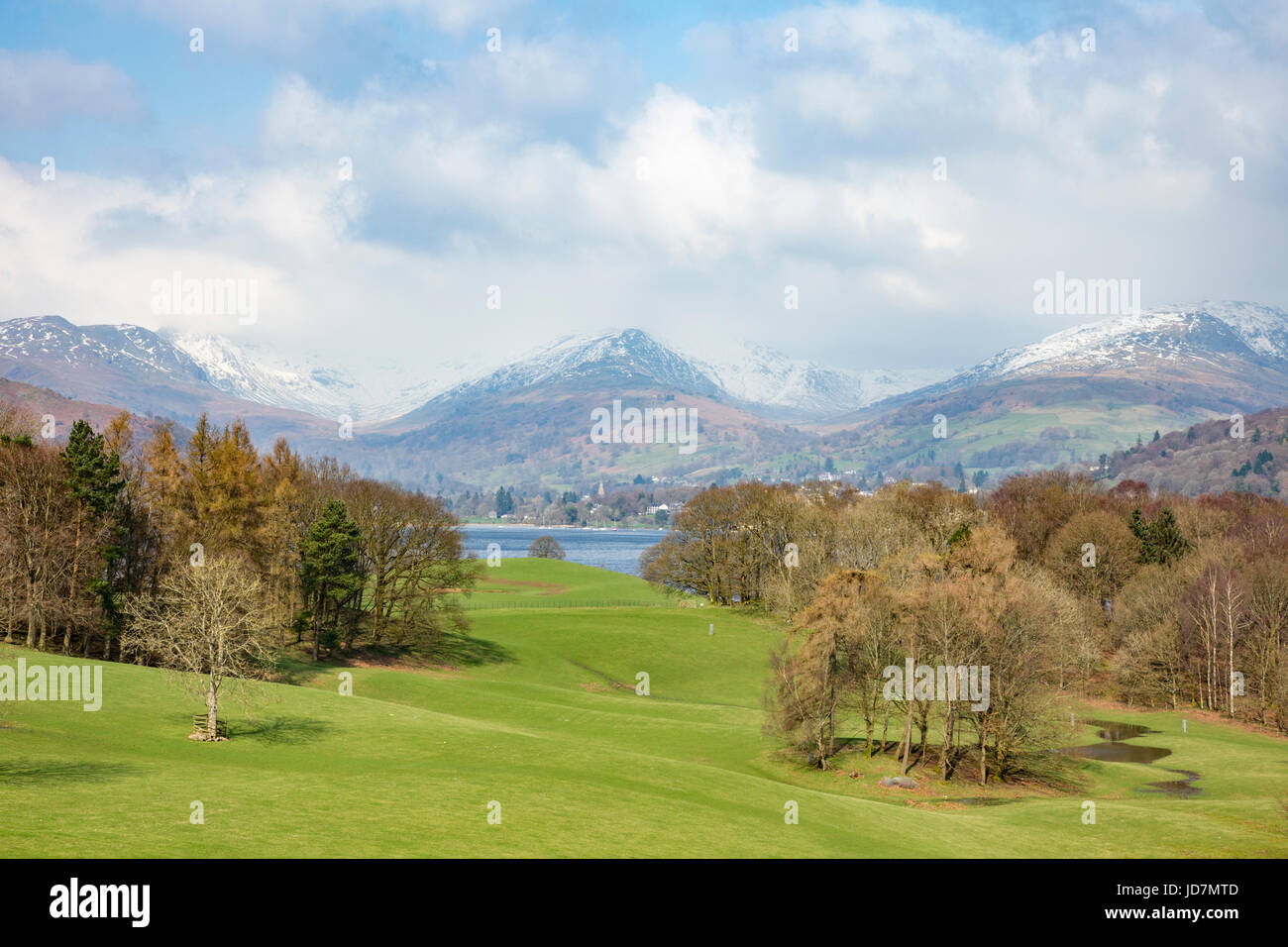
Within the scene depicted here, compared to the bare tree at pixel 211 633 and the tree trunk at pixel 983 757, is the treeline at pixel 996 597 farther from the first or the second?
the bare tree at pixel 211 633

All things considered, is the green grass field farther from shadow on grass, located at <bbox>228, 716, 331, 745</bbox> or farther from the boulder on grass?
the boulder on grass

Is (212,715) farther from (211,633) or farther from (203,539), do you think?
(203,539)

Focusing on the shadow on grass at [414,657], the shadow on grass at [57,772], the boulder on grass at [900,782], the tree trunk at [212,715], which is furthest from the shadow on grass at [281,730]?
the boulder on grass at [900,782]

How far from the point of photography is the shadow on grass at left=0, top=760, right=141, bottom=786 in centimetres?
2841

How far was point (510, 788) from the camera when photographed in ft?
111

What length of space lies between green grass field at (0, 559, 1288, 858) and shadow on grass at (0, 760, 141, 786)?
6.1 inches

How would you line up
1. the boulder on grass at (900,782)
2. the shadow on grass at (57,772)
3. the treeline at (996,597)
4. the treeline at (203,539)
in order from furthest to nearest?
1. the treeline at (203,539)
2. the treeline at (996,597)
3. the boulder on grass at (900,782)
4. the shadow on grass at (57,772)

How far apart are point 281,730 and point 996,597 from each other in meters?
41.0

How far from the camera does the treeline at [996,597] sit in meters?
53.5

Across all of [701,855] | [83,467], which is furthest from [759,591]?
[701,855]

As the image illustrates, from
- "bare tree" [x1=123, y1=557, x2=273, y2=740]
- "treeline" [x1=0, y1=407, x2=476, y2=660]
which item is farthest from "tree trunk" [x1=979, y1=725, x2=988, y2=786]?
"treeline" [x1=0, y1=407, x2=476, y2=660]

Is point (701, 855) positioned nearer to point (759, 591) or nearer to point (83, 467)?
point (83, 467)

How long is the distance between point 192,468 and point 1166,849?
69.9 metres

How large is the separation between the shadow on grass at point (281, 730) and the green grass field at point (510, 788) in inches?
7.0
